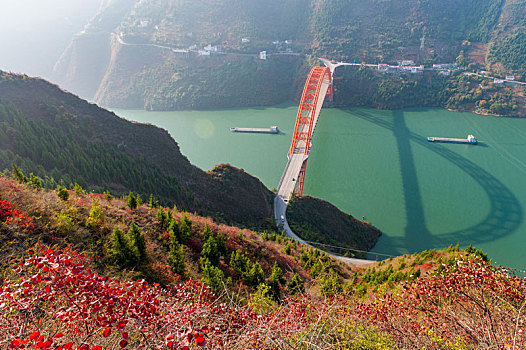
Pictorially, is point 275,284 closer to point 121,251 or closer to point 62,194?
point 121,251

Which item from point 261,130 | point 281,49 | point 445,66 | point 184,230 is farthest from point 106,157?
point 445,66

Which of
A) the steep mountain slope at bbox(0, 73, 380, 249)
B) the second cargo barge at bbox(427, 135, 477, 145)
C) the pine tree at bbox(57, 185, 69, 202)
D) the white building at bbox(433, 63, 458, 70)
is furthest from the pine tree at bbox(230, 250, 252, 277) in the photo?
the white building at bbox(433, 63, 458, 70)

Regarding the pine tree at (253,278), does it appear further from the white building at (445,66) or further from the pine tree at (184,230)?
the white building at (445,66)

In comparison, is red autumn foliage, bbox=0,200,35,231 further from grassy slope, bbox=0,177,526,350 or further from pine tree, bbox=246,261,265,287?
pine tree, bbox=246,261,265,287

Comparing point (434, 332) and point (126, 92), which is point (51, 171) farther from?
point (126, 92)

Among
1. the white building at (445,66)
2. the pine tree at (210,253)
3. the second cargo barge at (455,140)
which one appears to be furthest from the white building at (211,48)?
the pine tree at (210,253)
